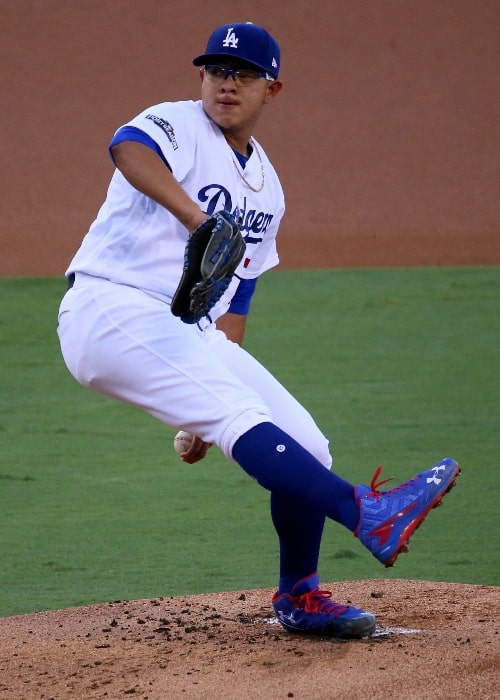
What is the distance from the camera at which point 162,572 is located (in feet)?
14.3

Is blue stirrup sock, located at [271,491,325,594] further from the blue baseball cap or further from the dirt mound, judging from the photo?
the blue baseball cap

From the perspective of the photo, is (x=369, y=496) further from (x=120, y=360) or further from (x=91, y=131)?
(x=91, y=131)

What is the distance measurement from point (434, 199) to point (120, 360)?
9.16 metres

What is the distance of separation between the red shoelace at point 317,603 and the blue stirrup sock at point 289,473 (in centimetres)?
54

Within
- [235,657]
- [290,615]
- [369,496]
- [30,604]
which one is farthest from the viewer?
[30,604]

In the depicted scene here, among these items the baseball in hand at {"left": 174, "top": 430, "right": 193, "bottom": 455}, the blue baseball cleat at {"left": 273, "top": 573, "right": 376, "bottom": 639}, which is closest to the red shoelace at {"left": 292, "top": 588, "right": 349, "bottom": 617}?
the blue baseball cleat at {"left": 273, "top": 573, "right": 376, "bottom": 639}

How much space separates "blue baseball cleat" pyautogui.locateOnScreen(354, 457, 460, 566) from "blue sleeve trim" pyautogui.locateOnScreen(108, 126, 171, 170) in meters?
0.92

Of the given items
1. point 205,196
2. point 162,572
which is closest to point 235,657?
point 205,196

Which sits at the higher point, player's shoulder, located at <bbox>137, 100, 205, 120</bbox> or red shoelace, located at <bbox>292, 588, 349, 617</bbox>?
player's shoulder, located at <bbox>137, 100, 205, 120</bbox>

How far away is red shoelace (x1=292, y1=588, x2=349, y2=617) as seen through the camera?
3266 mm

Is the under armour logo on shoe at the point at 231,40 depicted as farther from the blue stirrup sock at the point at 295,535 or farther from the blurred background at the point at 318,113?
the blurred background at the point at 318,113

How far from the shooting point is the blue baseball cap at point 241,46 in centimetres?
309

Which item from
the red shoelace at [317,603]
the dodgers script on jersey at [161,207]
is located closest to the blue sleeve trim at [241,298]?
the dodgers script on jersey at [161,207]

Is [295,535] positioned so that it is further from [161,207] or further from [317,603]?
[161,207]
